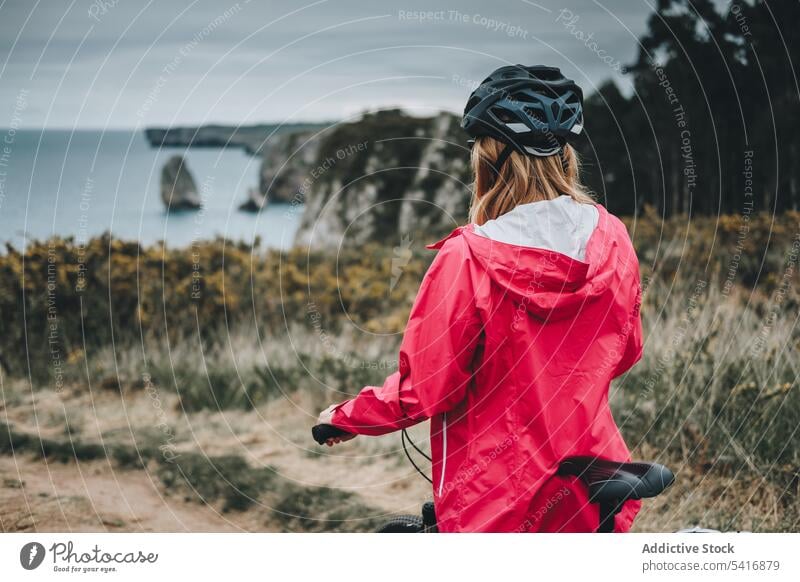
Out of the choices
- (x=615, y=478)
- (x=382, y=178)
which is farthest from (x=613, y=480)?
(x=382, y=178)

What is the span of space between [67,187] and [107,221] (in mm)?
714

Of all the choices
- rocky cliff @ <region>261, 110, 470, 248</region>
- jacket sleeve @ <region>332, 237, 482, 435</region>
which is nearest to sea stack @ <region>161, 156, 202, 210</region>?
rocky cliff @ <region>261, 110, 470, 248</region>

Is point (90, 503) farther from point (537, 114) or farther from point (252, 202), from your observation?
point (252, 202)

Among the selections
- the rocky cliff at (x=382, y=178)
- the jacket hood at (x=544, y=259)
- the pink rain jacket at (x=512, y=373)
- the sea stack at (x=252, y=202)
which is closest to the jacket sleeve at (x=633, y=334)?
the pink rain jacket at (x=512, y=373)

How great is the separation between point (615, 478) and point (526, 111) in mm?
1040

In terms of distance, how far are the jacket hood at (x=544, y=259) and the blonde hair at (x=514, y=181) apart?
142mm

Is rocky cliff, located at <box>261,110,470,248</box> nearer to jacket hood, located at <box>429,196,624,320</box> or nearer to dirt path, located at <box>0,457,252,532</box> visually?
dirt path, located at <box>0,457,252,532</box>

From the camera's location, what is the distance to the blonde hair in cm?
216

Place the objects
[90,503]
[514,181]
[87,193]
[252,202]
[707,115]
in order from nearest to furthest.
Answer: [514,181]
[90,503]
[87,193]
[707,115]
[252,202]

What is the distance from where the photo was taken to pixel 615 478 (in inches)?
76.9

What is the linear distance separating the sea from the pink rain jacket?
2673 mm

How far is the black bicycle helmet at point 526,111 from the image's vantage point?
218cm

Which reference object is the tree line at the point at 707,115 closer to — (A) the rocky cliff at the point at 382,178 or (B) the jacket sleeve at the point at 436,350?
(A) the rocky cliff at the point at 382,178
